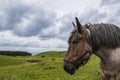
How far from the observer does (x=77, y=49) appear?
737 cm

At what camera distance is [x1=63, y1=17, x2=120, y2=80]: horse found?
24.0 feet

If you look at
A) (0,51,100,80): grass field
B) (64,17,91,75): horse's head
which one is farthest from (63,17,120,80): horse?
(0,51,100,80): grass field

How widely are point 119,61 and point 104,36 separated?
679 mm

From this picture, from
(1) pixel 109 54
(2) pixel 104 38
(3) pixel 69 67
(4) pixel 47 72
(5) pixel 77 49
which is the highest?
(2) pixel 104 38

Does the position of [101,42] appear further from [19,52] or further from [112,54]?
[19,52]

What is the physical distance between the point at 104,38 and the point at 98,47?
253mm

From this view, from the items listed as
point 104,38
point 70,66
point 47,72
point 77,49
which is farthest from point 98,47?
point 47,72

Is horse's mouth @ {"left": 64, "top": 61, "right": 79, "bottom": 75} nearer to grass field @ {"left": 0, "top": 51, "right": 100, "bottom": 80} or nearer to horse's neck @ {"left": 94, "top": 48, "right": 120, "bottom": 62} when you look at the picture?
horse's neck @ {"left": 94, "top": 48, "right": 120, "bottom": 62}

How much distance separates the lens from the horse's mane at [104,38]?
7.34m

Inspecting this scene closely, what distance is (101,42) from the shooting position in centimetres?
736

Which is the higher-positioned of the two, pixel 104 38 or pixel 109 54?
pixel 104 38

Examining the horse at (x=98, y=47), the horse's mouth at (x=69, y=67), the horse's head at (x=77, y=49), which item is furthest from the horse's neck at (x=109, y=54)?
the horse's mouth at (x=69, y=67)

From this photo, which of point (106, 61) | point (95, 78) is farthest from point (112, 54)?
point (95, 78)

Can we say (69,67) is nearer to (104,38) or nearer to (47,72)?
(104,38)
